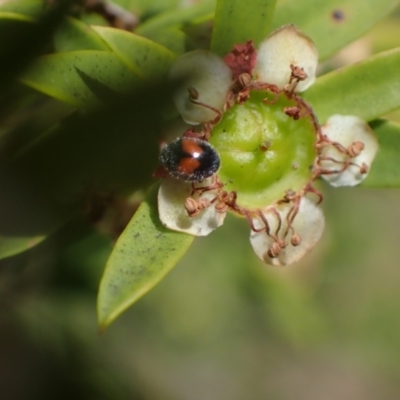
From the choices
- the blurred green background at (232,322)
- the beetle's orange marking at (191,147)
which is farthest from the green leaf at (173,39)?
the blurred green background at (232,322)

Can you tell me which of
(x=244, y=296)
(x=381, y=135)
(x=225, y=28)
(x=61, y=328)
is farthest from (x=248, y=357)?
(x=225, y=28)

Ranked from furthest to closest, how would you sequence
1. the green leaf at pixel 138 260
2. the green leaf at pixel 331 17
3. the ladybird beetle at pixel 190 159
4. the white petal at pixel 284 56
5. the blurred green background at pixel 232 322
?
the blurred green background at pixel 232 322
the green leaf at pixel 331 17
the white petal at pixel 284 56
the ladybird beetle at pixel 190 159
the green leaf at pixel 138 260

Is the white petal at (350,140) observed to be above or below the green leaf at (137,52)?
below

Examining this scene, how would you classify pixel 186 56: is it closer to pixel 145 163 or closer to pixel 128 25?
pixel 145 163

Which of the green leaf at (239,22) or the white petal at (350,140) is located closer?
the green leaf at (239,22)

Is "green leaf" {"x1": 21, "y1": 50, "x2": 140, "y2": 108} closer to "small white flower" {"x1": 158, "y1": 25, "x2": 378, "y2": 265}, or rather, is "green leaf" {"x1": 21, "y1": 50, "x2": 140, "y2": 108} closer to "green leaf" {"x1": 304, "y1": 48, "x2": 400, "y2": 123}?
"small white flower" {"x1": 158, "y1": 25, "x2": 378, "y2": 265}

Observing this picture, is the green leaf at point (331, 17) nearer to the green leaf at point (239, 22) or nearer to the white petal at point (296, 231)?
the green leaf at point (239, 22)

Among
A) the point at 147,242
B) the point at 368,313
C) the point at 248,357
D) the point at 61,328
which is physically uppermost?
the point at 147,242
